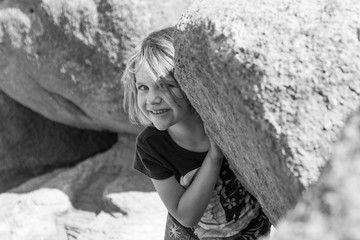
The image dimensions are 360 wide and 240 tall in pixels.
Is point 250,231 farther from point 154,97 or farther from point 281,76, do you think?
point 281,76

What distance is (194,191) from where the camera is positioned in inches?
55.4

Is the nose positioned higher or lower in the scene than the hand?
higher

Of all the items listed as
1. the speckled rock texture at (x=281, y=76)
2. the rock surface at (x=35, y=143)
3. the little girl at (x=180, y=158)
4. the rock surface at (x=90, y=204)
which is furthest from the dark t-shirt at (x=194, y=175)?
the rock surface at (x=35, y=143)

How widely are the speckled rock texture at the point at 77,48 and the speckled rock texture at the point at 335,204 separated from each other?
5.87 ft

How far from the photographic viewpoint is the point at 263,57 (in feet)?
3.17

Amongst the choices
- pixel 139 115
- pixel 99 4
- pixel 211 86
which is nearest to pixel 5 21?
pixel 99 4

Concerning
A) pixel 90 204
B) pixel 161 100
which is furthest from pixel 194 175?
pixel 90 204

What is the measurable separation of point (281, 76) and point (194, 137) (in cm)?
60

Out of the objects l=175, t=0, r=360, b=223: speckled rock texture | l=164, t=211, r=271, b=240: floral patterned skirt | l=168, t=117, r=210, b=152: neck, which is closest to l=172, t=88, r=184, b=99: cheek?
l=168, t=117, r=210, b=152: neck

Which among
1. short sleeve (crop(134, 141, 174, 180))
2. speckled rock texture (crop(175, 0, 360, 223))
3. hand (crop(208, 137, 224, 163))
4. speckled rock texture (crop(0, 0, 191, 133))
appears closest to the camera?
speckled rock texture (crop(175, 0, 360, 223))

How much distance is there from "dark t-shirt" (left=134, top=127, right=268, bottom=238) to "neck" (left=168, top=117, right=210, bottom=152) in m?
0.01

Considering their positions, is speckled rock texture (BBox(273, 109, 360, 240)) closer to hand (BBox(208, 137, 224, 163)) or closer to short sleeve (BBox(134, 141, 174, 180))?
hand (BBox(208, 137, 224, 163))

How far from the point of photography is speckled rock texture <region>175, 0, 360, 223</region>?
90 cm

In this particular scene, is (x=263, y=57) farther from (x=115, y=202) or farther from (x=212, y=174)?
(x=115, y=202)
